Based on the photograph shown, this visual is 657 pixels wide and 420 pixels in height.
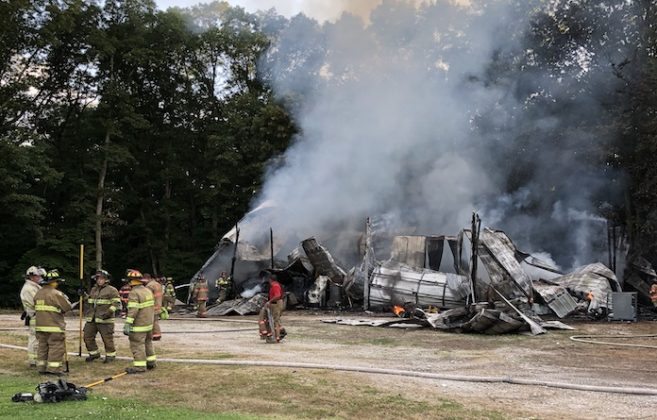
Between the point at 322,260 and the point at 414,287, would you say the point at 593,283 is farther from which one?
the point at 322,260

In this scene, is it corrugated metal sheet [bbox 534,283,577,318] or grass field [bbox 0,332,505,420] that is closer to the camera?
grass field [bbox 0,332,505,420]

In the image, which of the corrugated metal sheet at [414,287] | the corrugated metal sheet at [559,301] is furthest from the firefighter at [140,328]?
the corrugated metal sheet at [559,301]

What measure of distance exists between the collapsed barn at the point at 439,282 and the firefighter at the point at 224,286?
1.56 ft

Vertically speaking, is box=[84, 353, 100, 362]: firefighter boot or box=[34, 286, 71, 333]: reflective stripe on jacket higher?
box=[34, 286, 71, 333]: reflective stripe on jacket

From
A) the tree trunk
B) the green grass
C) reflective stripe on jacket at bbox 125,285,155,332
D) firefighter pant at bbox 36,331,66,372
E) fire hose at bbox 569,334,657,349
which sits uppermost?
the tree trunk

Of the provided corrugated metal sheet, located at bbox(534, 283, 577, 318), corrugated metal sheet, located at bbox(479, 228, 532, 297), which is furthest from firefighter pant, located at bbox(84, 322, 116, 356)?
corrugated metal sheet, located at bbox(534, 283, 577, 318)

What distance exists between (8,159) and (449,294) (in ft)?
69.8

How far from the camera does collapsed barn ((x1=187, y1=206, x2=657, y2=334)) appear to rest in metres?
15.6

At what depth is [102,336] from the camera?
368 inches

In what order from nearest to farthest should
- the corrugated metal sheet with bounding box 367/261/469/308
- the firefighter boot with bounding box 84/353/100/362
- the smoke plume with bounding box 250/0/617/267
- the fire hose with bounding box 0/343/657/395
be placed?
1. the fire hose with bounding box 0/343/657/395
2. the firefighter boot with bounding box 84/353/100/362
3. the corrugated metal sheet with bounding box 367/261/469/308
4. the smoke plume with bounding box 250/0/617/267

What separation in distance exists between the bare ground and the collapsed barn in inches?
40.9

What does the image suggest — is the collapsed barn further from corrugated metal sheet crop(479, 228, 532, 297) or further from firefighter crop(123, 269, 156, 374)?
firefighter crop(123, 269, 156, 374)

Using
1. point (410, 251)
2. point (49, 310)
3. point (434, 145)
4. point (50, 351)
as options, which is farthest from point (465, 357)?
point (434, 145)

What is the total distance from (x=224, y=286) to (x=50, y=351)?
14940mm
